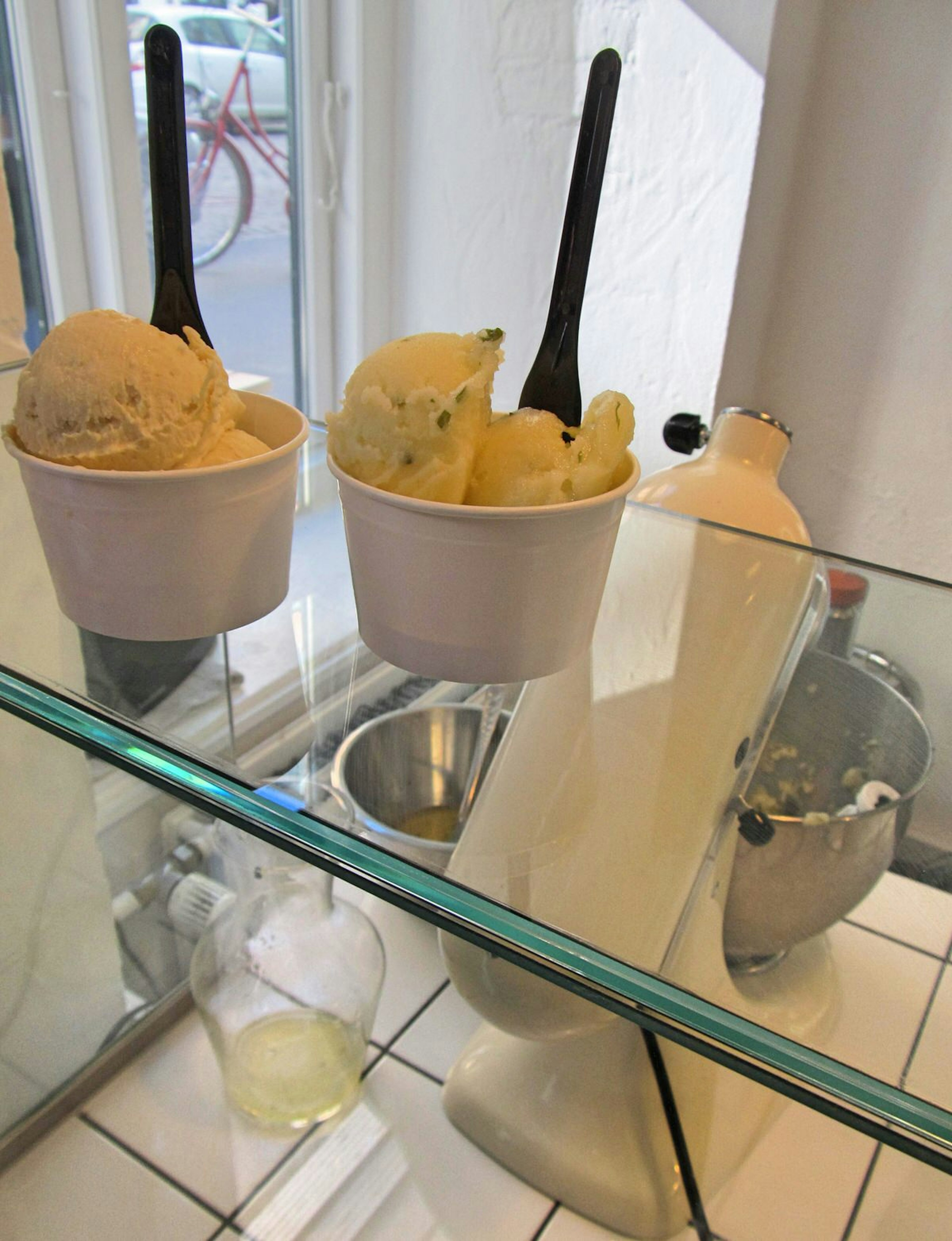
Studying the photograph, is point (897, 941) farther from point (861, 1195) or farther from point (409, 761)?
point (861, 1195)

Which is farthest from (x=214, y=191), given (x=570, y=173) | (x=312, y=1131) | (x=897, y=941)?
(x=897, y=941)

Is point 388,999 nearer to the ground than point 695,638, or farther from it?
nearer to the ground

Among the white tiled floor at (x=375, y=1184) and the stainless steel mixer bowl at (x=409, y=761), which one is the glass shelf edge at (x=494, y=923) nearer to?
the stainless steel mixer bowl at (x=409, y=761)

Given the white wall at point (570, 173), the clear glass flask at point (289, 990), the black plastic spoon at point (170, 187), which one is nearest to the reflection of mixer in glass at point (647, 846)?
the clear glass flask at point (289, 990)

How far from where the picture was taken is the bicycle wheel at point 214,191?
1164mm

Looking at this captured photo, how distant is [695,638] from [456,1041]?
52cm

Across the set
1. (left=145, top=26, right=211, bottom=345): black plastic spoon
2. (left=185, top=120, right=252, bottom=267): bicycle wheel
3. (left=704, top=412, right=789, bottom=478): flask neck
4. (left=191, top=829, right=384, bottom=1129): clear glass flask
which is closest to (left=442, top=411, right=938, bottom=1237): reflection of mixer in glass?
(left=704, top=412, right=789, bottom=478): flask neck

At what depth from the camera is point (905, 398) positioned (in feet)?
3.94

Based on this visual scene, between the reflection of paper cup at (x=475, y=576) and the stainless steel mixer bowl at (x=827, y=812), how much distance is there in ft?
0.44

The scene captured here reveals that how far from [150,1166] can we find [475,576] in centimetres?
68

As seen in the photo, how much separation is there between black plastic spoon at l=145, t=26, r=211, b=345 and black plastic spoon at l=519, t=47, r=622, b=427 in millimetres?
165

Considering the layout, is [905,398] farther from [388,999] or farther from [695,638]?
[388,999]

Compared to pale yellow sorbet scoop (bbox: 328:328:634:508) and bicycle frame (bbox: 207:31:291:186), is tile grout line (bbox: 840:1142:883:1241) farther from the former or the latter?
bicycle frame (bbox: 207:31:291:186)

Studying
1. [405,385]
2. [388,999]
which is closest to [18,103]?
[405,385]
